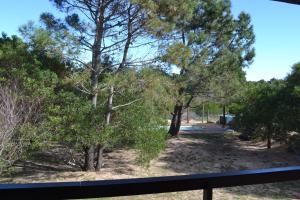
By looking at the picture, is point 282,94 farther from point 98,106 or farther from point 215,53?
point 98,106

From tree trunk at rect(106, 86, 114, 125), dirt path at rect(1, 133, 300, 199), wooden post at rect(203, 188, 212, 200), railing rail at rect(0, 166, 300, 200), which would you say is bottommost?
dirt path at rect(1, 133, 300, 199)

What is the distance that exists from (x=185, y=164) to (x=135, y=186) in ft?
38.9

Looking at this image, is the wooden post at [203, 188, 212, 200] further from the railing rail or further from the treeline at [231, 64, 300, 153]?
the treeline at [231, 64, 300, 153]

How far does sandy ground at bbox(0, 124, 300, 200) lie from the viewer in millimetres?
9139

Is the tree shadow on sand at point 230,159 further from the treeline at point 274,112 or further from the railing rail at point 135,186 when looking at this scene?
the railing rail at point 135,186

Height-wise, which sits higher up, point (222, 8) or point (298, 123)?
point (222, 8)

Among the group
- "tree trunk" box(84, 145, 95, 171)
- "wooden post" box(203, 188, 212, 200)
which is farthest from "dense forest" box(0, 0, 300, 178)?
"wooden post" box(203, 188, 212, 200)

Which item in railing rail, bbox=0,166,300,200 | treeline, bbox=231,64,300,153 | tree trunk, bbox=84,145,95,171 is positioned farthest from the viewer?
treeline, bbox=231,64,300,153

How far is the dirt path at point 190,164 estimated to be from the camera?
9.10 m

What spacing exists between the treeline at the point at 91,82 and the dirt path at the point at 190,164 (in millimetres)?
695

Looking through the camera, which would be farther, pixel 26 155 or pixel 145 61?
pixel 145 61

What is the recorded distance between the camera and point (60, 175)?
10.4 m

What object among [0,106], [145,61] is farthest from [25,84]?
[145,61]

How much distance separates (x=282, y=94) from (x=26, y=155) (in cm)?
880
